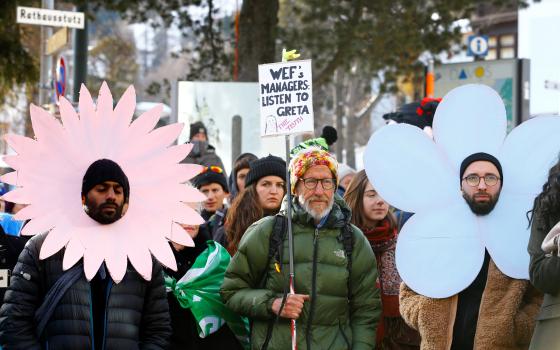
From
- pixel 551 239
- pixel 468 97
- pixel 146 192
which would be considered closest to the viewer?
pixel 551 239

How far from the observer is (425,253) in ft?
18.5

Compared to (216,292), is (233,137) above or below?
above

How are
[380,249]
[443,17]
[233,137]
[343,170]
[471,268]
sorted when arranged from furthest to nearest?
[443,17] < [233,137] < [343,170] < [380,249] < [471,268]

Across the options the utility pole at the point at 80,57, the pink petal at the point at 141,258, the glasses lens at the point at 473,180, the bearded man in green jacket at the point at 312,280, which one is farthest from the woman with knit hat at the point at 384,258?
→ the utility pole at the point at 80,57

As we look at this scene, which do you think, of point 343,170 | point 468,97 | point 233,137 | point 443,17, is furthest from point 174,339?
point 443,17

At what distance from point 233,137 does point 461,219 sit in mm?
7914

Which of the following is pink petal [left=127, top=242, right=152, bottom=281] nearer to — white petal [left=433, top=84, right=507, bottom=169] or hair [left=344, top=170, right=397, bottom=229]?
white petal [left=433, top=84, right=507, bottom=169]

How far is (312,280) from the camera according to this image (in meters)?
5.50

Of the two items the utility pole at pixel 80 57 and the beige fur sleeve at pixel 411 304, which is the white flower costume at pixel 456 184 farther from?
the utility pole at pixel 80 57

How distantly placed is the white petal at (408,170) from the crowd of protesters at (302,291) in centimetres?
14

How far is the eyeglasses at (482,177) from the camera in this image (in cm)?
562

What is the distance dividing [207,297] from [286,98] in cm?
119

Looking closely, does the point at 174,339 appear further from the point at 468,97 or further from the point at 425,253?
the point at 468,97

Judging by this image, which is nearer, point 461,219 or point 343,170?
point 461,219
